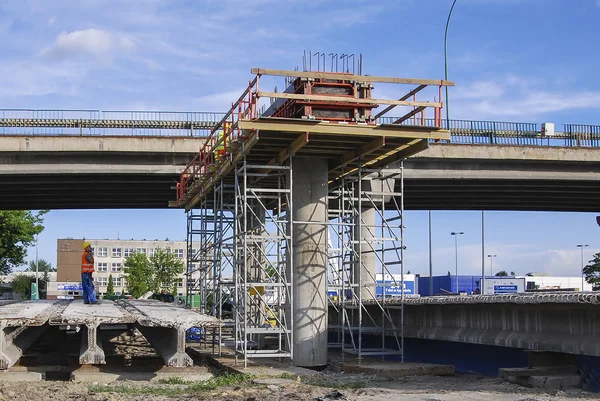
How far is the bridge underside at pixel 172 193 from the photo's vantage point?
33781 millimetres

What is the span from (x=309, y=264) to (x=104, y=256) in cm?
11310

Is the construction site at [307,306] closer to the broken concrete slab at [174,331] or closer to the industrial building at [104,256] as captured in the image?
the broken concrete slab at [174,331]

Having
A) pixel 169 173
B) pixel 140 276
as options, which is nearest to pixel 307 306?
pixel 169 173

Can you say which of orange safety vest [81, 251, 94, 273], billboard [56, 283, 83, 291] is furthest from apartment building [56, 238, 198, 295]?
orange safety vest [81, 251, 94, 273]

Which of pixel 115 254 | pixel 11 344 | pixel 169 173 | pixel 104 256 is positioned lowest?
pixel 11 344

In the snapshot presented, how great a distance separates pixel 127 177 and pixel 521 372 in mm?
21558

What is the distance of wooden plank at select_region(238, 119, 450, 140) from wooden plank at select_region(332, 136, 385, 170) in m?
0.34

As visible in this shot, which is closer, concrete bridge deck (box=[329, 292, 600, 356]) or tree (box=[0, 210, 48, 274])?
concrete bridge deck (box=[329, 292, 600, 356])

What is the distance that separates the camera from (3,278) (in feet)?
487

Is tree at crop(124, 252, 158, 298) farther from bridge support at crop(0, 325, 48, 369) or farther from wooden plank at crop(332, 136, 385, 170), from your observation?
wooden plank at crop(332, 136, 385, 170)

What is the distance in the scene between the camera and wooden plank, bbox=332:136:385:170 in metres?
19.3

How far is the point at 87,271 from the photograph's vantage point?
22.2 m

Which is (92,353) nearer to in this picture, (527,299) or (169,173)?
(527,299)

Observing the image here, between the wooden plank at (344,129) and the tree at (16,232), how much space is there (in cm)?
4145
